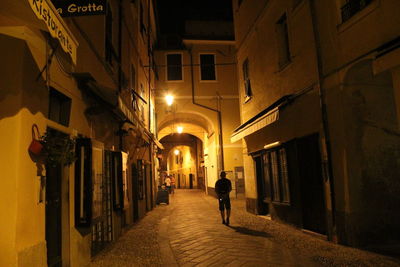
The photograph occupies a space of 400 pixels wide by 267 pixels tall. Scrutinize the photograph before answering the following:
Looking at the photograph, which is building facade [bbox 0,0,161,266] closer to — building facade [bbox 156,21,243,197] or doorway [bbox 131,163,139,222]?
doorway [bbox 131,163,139,222]

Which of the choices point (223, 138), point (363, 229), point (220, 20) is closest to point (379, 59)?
point (363, 229)

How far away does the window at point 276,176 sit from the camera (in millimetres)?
9656

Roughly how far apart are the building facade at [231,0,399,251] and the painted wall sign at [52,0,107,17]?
15.3 ft

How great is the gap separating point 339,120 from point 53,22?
568 centimetres

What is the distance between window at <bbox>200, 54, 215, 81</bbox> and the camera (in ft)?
70.1

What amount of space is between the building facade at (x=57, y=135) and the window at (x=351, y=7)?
4.95m

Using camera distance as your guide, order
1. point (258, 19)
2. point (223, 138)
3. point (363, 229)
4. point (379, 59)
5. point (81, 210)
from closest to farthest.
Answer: point (379, 59) → point (81, 210) → point (363, 229) → point (258, 19) → point (223, 138)

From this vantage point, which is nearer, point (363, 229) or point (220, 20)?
point (363, 229)

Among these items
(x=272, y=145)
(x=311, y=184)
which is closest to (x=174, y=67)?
(x=272, y=145)

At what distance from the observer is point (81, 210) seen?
570cm

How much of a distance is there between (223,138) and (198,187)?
1836cm

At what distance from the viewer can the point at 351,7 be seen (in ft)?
22.2

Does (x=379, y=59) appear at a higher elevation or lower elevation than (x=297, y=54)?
lower

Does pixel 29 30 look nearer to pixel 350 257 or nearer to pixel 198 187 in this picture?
pixel 350 257
